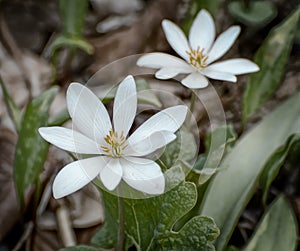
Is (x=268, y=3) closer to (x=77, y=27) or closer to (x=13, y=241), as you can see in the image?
(x=77, y=27)

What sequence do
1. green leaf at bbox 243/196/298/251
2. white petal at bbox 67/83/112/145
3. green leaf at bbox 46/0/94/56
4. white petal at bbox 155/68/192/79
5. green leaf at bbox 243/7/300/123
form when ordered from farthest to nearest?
green leaf at bbox 46/0/94/56 < green leaf at bbox 243/7/300/123 < green leaf at bbox 243/196/298/251 < white petal at bbox 155/68/192/79 < white petal at bbox 67/83/112/145

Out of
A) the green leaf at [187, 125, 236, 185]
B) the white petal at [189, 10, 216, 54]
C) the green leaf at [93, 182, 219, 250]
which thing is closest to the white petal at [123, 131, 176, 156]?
the green leaf at [93, 182, 219, 250]

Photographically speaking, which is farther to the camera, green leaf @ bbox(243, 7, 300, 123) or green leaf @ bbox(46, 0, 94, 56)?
green leaf @ bbox(46, 0, 94, 56)

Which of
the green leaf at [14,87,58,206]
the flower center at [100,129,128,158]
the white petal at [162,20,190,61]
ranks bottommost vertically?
the green leaf at [14,87,58,206]

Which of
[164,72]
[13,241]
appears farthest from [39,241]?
[164,72]

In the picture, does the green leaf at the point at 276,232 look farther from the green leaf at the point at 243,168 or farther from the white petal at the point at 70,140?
the white petal at the point at 70,140

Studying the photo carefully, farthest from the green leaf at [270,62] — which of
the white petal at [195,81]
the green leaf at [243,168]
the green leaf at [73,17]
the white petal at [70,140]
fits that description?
the white petal at [70,140]

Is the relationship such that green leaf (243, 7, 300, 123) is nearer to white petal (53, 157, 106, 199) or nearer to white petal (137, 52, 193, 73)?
white petal (137, 52, 193, 73)

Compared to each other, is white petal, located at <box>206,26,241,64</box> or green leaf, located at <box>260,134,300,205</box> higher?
white petal, located at <box>206,26,241,64</box>
